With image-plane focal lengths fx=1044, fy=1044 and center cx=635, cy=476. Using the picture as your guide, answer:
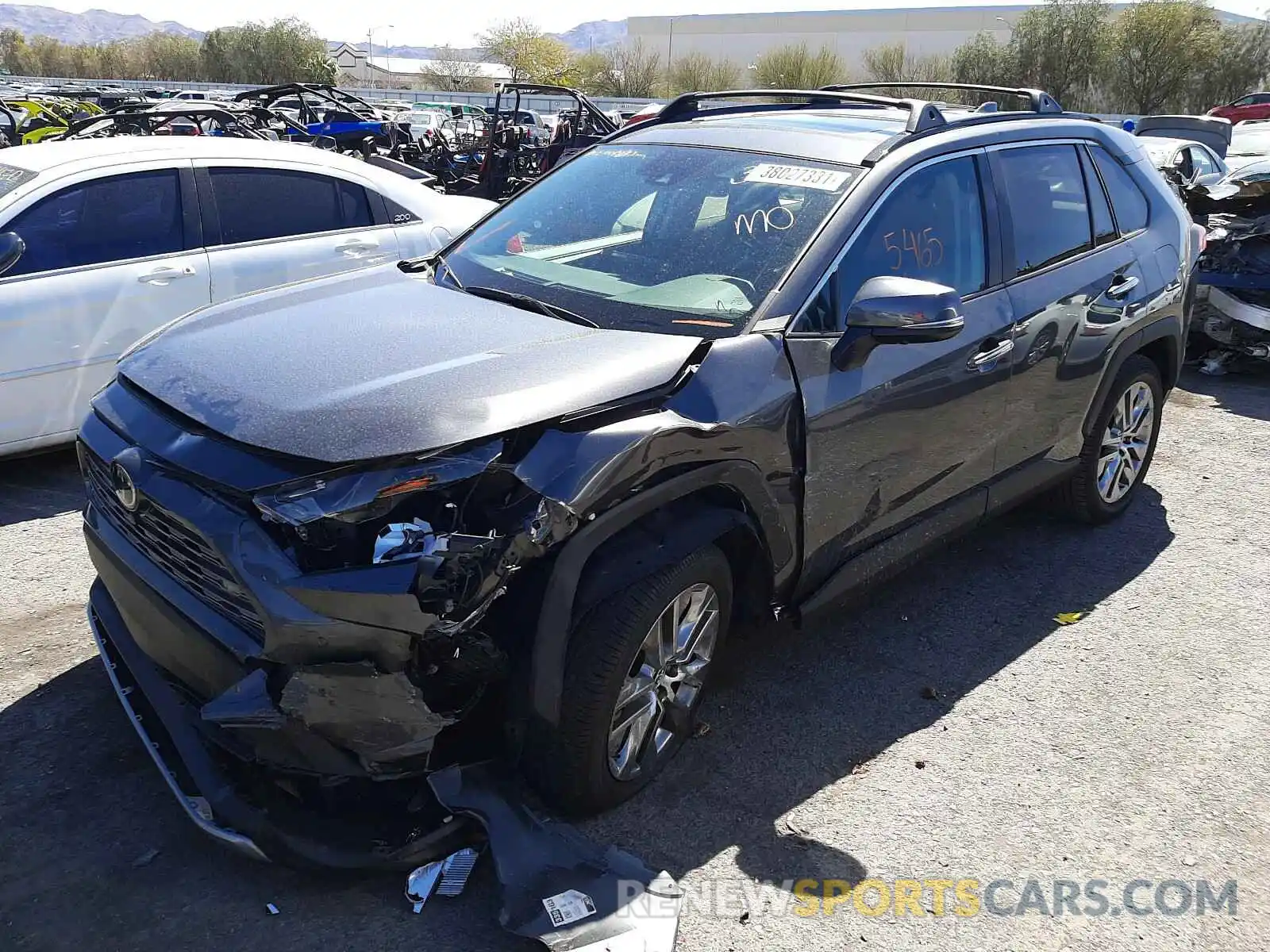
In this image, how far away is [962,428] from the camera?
12.5ft

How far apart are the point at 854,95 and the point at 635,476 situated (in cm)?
224

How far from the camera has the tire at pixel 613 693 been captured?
2715 millimetres

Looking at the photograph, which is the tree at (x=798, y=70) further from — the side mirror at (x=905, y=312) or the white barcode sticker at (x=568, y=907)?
the white barcode sticker at (x=568, y=907)

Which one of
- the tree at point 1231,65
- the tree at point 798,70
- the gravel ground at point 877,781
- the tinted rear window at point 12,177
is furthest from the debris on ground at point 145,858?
the tree at point 798,70

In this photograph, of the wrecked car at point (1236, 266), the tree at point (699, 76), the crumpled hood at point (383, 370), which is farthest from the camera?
the tree at point (699, 76)

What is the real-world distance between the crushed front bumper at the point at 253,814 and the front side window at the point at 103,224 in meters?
3.20

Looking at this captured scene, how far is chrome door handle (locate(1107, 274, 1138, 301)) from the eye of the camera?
450 cm

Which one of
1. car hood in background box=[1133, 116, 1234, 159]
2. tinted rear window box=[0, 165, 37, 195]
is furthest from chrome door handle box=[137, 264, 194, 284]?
car hood in background box=[1133, 116, 1234, 159]

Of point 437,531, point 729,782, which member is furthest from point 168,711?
point 729,782

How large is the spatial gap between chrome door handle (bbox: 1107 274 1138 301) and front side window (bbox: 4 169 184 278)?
463 centimetres

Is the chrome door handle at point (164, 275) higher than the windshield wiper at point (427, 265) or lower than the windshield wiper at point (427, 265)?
lower

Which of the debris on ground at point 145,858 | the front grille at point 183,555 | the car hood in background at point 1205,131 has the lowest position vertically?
the debris on ground at point 145,858

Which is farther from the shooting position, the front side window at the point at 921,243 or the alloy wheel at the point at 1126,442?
the alloy wheel at the point at 1126,442

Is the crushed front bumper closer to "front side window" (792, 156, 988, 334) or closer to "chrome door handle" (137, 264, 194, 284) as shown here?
"front side window" (792, 156, 988, 334)
